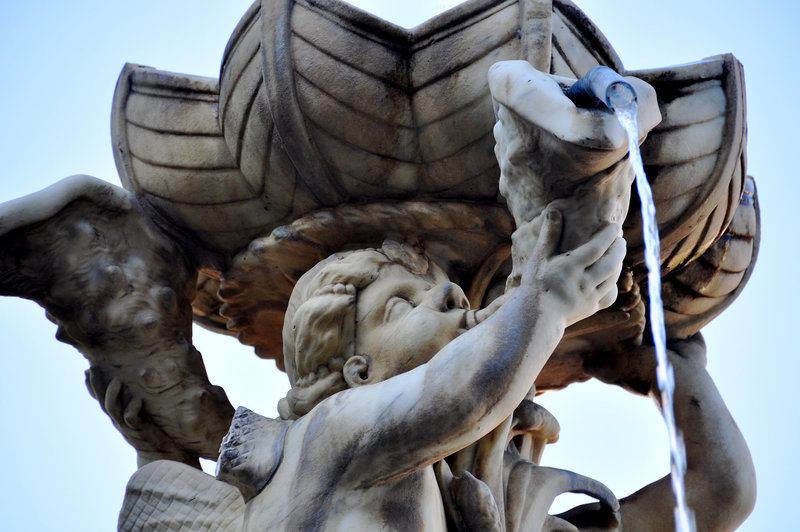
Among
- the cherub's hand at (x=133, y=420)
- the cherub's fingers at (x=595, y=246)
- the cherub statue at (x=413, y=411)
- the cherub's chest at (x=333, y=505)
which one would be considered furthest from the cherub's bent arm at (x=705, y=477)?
the cherub's hand at (x=133, y=420)

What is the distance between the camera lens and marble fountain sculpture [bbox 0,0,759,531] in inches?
116

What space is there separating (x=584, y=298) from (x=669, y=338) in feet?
4.18

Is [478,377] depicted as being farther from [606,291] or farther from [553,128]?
[553,128]

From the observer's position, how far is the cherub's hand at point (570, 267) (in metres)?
2.93

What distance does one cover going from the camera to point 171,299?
12.4 feet

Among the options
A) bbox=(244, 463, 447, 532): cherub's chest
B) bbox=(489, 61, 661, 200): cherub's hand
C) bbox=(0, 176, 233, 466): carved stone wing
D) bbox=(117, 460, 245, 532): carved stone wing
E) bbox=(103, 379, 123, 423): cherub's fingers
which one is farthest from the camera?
bbox=(103, 379, 123, 423): cherub's fingers

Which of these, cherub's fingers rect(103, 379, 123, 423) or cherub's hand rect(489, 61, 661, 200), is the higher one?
cherub's hand rect(489, 61, 661, 200)

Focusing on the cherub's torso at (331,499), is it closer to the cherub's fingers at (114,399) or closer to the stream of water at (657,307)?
the stream of water at (657,307)

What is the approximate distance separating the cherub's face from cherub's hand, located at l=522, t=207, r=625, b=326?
31 centimetres

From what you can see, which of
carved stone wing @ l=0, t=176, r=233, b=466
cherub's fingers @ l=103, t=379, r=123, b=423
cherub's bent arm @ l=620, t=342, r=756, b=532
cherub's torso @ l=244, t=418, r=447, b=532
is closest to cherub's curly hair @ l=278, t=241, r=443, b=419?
cherub's torso @ l=244, t=418, r=447, b=532

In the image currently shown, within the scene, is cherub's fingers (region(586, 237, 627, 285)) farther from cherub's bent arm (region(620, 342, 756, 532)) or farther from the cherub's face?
cherub's bent arm (region(620, 342, 756, 532))

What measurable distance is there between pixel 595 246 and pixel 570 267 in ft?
0.24

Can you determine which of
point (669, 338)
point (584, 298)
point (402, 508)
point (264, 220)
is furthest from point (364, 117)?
point (669, 338)

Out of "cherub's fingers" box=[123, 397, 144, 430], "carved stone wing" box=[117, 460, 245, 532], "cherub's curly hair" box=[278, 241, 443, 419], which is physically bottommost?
"carved stone wing" box=[117, 460, 245, 532]
